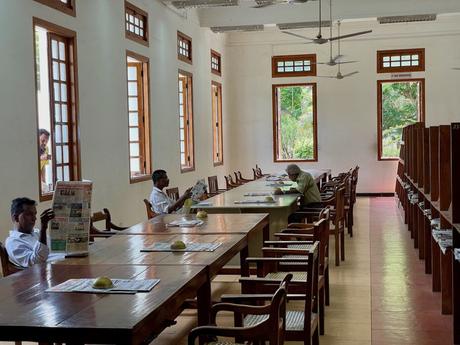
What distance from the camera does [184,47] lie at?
39.0 ft

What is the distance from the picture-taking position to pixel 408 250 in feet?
25.3

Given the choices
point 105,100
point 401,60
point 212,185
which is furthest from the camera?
point 401,60

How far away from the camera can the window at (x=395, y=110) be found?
14516mm

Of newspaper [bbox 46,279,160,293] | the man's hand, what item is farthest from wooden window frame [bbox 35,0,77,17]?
newspaper [bbox 46,279,160,293]

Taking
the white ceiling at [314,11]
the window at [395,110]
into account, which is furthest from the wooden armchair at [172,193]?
the window at [395,110]

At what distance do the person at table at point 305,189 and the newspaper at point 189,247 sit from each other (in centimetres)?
374

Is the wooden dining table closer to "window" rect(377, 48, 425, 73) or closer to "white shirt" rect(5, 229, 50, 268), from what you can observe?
"white shirt" rect(5, 229, 50, 268)

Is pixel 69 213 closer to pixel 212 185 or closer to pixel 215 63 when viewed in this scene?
pixel 212 185

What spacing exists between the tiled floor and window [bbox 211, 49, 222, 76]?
6.72 metres

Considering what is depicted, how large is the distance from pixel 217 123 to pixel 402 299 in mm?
9502

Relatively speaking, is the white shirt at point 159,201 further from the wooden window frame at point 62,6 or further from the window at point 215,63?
the window at point 215,63

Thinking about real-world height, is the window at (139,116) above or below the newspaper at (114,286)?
above

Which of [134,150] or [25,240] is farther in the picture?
[134,150]

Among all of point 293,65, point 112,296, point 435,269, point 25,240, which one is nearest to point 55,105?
point 25,240
